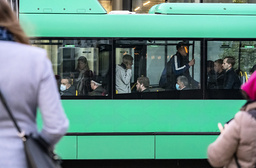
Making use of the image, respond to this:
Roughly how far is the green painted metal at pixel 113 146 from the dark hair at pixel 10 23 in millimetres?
4731

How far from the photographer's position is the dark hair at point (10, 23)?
2.27m

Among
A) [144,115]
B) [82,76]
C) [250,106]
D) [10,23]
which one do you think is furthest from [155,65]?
[10,23]

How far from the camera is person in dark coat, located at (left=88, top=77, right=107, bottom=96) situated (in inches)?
276

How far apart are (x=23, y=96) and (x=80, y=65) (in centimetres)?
488

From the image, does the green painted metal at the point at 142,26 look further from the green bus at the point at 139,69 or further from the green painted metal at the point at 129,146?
the green painted metal at the point at 129,146

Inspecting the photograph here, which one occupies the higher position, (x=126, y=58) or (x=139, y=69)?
(x=126, y=58)

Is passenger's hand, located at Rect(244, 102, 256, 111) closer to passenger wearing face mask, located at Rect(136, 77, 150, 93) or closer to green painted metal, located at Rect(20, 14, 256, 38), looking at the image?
passenger wearing face mask, located at Rect(136, 77, 150, 93)

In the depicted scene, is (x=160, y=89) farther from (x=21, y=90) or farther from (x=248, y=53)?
(x=21, y=90)

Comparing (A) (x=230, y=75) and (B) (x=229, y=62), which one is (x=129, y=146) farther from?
(B) (x=229, y=62)

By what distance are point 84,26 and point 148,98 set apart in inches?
61.4

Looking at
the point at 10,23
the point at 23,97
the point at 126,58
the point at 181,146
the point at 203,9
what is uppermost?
the point at 203,9

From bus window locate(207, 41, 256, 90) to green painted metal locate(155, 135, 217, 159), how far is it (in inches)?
35.6

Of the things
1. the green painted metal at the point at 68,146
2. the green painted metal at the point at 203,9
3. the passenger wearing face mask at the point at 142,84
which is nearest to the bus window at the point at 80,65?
the passenger wearing face mask at the point at 142,84

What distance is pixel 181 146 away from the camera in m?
7.00
